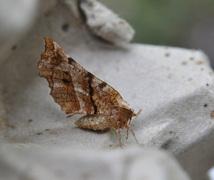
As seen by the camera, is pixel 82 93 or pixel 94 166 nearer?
pixel 94 166

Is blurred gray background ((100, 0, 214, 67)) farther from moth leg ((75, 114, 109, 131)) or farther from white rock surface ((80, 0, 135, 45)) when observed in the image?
moth leg ((75, 114, 109, 131))

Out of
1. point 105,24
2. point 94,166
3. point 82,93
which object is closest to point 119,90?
point 82,93

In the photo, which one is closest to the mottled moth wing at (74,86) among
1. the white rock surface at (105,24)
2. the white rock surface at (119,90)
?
the white rock surface at (119,90)

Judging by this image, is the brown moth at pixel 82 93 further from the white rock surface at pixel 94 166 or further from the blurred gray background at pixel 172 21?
the blurred gray background at pixel 172 21

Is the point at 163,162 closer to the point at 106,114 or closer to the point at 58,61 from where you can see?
the point at 106,114

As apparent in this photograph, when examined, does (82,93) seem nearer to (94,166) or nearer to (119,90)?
(119,90)
